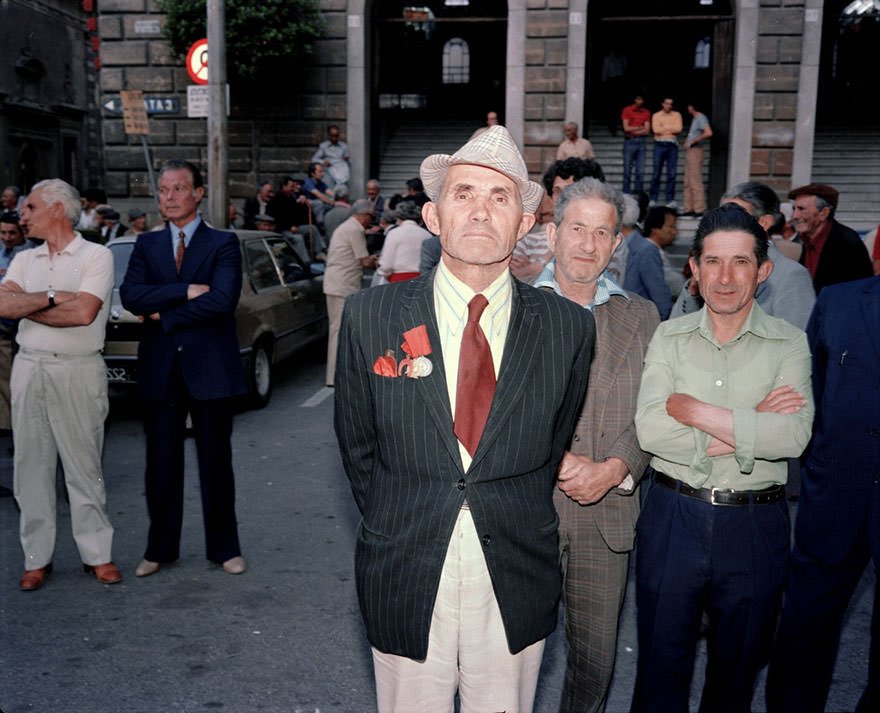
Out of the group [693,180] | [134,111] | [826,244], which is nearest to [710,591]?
[826,244]

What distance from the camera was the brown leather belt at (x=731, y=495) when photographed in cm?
298

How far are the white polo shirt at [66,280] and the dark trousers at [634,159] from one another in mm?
12988

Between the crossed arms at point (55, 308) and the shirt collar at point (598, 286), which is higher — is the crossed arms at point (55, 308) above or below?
below

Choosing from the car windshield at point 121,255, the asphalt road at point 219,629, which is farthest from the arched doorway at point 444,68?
the asphalt road at point 219,629

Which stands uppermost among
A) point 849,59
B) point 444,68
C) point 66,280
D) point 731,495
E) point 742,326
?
point 444,68

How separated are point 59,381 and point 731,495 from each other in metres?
3.66

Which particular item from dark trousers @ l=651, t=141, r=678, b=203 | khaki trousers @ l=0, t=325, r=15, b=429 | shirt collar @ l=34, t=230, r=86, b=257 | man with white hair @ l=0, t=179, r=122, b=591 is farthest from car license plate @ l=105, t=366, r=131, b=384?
dark trousers @ l=651, t=141, r=678, b=203

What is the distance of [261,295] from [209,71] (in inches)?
176

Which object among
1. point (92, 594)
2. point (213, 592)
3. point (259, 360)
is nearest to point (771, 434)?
point (213, 592)

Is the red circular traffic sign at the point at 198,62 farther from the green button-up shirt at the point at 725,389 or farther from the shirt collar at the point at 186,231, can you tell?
the green button-up shirt at the point at 725,389

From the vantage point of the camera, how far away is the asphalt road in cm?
388

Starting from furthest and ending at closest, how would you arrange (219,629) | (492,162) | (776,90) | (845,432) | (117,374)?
(776,90) → (117,374) → (219,629) → (845,432) → (492,162)

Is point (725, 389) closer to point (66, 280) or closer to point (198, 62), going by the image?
point (66, 280)

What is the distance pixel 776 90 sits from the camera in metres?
17.5
